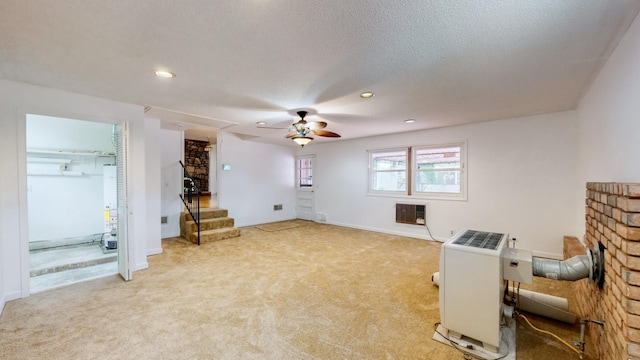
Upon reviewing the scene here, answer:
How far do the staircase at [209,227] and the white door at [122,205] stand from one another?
61.8 inches

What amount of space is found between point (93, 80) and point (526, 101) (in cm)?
518

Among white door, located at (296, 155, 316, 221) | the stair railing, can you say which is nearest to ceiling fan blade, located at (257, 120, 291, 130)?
the stair railing

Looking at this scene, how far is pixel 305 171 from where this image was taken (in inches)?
303

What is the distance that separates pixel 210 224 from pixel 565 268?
17.7 feet

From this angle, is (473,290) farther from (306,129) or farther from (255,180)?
(255,180)

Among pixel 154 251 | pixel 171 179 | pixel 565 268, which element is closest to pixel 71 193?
pixel 171 179

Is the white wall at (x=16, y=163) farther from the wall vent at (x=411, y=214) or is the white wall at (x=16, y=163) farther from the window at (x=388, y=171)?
the wall vent at (x=411, y=214)

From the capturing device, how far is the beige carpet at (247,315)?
1891mm

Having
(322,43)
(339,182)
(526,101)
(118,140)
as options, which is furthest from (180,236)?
(526,101)

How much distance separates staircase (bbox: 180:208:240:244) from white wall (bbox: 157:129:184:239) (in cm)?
18

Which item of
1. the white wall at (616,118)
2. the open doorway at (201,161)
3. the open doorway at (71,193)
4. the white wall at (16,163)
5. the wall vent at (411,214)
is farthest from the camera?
the open doorway at (201,161)

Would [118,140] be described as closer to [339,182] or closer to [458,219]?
[339,182]

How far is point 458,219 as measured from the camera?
4.76m

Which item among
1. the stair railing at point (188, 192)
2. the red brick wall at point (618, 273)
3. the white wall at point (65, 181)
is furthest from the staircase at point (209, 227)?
the red brick wall at point (618, 273)
